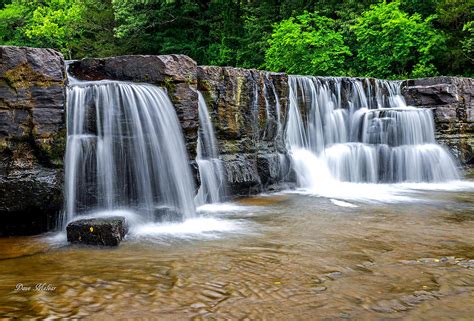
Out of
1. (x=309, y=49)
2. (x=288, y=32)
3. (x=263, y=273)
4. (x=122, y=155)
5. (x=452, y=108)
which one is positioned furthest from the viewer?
(x=288, y=32)

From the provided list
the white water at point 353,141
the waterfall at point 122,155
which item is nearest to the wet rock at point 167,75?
the waterfall at point 122,155

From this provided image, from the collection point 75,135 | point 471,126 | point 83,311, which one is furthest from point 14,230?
point 471,126

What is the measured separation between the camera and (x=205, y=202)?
8.11 metres

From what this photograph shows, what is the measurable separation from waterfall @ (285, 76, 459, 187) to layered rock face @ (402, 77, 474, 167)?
41 cm

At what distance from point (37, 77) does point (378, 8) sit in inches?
572

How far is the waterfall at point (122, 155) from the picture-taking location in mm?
Result: 5984

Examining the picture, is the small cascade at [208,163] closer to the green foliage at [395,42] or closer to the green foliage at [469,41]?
the green foliage at [395,42]

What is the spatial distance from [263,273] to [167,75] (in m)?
4.24

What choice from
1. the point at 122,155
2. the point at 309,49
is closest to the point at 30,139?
the point at 122,155

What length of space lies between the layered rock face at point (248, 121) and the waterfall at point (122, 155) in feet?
6.53

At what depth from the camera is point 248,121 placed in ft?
29.9

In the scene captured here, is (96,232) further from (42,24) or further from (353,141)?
(42,24)

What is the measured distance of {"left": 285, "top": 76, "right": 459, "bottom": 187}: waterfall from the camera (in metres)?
10.6

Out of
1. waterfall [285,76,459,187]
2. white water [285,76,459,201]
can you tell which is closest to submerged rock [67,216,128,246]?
white water [285,76,459,201]
